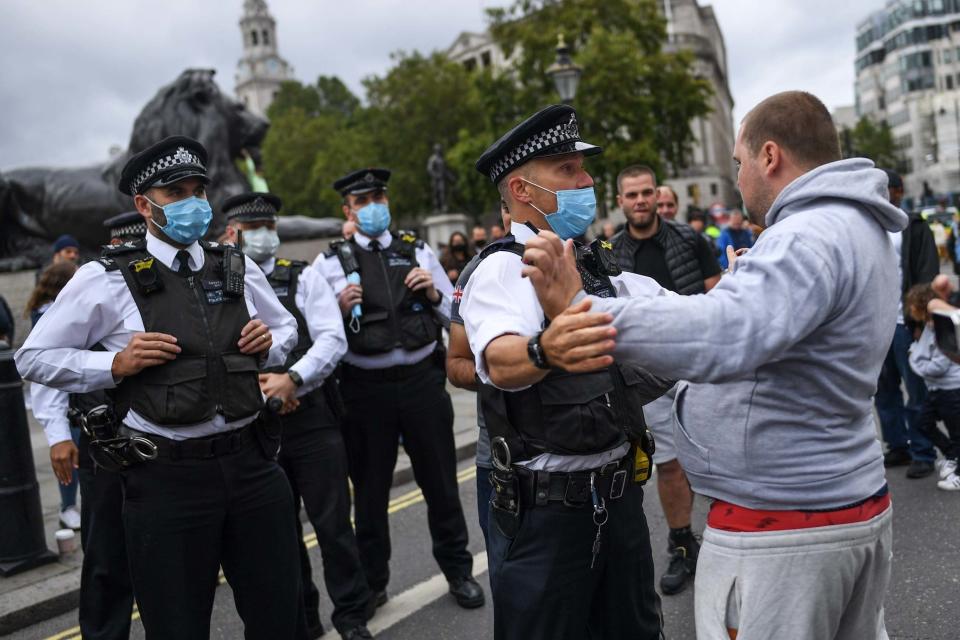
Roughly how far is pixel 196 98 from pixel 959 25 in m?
112

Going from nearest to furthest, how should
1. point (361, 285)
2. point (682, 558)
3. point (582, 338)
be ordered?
1. point (582, 338)
2. point (682, 558)
3. point (361, 285)

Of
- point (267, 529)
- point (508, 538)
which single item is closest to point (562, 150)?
point (508, 538)

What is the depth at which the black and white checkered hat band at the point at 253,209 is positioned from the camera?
5297mm

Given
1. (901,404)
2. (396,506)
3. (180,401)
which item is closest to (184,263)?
(180,401)

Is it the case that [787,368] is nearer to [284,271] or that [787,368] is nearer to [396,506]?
[284,271]

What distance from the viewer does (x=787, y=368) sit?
2.10 m

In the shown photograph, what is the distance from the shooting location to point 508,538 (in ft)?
9.18

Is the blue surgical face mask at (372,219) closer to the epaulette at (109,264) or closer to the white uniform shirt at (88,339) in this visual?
the white uniform shirt at (88,339)

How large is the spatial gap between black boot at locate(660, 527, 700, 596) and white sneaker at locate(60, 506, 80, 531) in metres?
4.26

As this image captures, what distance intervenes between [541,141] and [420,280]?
7.49 ft

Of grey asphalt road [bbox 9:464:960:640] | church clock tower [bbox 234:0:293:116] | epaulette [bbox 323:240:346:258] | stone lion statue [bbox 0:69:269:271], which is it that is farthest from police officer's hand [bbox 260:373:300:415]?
church clock tower [bbox 234:0:293:116]

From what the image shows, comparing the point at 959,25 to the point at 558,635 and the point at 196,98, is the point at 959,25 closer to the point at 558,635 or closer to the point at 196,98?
the point at 196,98

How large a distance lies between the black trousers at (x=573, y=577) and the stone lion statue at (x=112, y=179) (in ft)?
33.2

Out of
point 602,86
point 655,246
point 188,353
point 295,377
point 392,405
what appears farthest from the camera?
point 602,86
